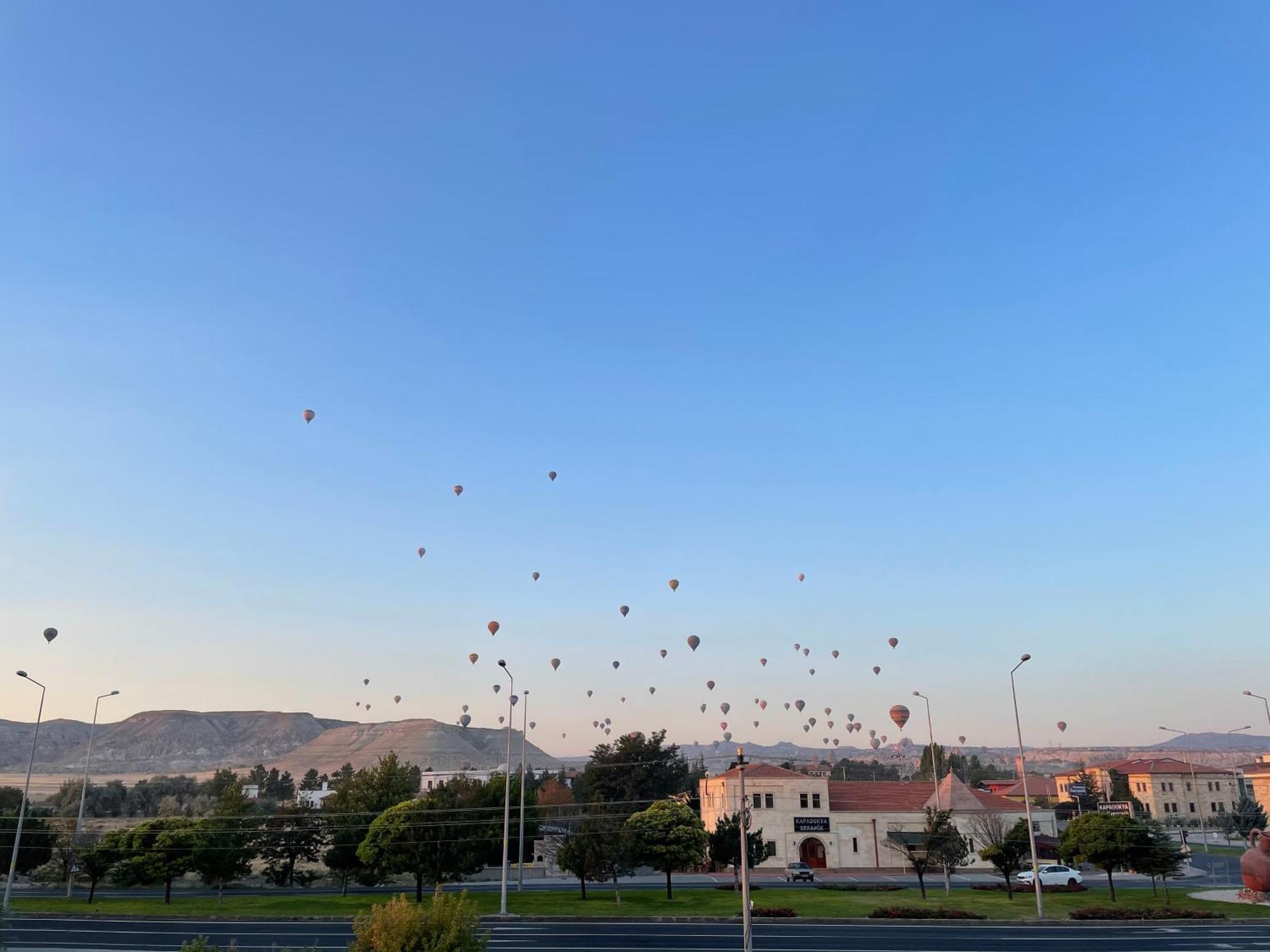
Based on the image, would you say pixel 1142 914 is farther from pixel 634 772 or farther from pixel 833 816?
pixel 634 772

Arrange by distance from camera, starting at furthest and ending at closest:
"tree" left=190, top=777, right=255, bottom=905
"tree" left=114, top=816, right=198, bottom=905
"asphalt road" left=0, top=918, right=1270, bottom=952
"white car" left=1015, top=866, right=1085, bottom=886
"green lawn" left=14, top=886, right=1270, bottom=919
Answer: "white car" left=1015, top=866, right=1085, bottom=886, "tree" left=190, top=777, right=255, bottom=905, "tree" left=114, top=816, right=198, bottom=905, "green lawn" left=14, top=886, right=1270, bottom=919, "asphalt road" left=0, top=918, right=1270, bottom=952

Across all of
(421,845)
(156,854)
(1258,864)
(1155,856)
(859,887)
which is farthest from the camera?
(859,887)

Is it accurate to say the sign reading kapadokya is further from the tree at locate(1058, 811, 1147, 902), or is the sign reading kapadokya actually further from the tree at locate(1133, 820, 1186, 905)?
the tree at locate(1133, 820, 1186, 905)

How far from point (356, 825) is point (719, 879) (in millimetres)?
28734

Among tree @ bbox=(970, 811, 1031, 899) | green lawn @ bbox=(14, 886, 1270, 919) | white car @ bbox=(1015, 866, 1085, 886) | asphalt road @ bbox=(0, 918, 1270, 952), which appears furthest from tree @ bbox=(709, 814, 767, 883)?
white car @ bbox=(1015, 866, 1085, 886)

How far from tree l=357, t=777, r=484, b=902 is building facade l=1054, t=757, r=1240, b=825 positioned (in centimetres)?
12028

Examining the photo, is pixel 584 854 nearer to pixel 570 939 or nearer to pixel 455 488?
pixel 570 939

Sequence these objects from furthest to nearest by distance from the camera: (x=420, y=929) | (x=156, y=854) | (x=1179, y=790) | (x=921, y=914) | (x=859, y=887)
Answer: (x=1179, y=790) < (x=859, y=887) < (x=156, y=854) < (x=921, y=914) < (x=420, y=929)

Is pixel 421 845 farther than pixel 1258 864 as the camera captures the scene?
No

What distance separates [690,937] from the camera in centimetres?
4012

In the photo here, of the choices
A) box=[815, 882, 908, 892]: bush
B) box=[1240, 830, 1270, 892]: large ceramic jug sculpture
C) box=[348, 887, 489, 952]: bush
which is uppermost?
box=[348, 887, 489, 952]: bush

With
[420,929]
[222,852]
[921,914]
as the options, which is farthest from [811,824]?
[420,929]

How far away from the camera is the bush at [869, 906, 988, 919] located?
45.6m

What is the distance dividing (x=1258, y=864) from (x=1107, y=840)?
1085 cm
